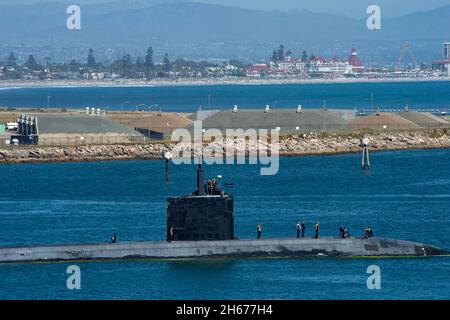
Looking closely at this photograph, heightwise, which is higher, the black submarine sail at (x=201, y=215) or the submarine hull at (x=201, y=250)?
the black submarine sail at (x=201, y=215)

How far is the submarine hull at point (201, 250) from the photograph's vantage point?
156ft

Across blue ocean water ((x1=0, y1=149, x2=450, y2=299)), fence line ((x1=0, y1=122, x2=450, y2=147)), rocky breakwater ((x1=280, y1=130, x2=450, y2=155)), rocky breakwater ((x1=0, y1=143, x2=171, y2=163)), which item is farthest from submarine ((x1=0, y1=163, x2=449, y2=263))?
fence line ((x1=0, y1=122, x2=450, y2=147))

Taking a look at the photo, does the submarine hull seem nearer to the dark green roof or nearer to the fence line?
the fence line

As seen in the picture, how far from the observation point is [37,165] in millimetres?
92438

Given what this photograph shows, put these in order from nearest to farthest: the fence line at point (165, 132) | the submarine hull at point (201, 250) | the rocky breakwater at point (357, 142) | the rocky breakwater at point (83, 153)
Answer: the submarine hull at point (201, 250) → the rocky breakwater at point (83, 153) → the rocky breakwater at point (357, 142) → the fence line at point (165, 132)

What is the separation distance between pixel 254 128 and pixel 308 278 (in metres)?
63.9

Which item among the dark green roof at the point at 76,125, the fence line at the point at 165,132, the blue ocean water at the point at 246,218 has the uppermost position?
the dark green roof at the point at 76,125

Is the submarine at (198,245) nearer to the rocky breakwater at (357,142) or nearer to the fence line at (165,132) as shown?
the rocky breakwater at (357,142)

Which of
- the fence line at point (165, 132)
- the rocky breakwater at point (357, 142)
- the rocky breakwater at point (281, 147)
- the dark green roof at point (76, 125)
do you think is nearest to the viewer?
the rocky breakwater at point (281, 147)

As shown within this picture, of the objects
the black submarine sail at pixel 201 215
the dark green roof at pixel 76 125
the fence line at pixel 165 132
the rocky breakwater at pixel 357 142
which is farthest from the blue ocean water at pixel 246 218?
the dark green roof at pixel 76 125

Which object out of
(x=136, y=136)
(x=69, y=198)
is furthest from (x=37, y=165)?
(x=69, y=198)
